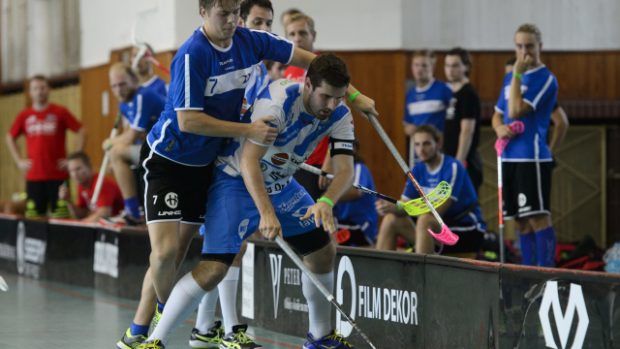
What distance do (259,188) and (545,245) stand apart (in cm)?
271

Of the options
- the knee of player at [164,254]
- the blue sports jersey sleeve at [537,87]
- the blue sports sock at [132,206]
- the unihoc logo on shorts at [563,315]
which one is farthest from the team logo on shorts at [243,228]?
the blue sports sock at [132,206]

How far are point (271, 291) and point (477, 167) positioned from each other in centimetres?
222

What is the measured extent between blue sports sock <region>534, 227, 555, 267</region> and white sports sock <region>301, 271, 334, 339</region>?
2.01 meters

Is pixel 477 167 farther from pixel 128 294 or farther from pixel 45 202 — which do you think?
pixel 45 202

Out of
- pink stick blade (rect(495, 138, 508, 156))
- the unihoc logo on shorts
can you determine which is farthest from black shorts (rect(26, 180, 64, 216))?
the unihoc logo on shorts

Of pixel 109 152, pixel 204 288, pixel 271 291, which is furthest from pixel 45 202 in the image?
pixel 204 288

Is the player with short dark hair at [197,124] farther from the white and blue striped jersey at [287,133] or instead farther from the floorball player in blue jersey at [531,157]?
the floorball player in blue jersey at [531,157]

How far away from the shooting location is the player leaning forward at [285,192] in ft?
15.0

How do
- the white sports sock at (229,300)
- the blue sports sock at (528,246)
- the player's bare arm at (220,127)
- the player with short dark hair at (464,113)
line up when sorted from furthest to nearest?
the player with short dark hair at (464,113)
the blue sports sock at (528,246)
the white sports sock at (229,300)
the player's bare arm at (220,127)

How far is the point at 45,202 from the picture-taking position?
34.8 feet

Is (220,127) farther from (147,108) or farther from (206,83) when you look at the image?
(147,108)

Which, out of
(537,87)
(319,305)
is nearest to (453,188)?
(537,87)

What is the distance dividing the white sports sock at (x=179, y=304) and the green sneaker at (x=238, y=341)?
58 cm

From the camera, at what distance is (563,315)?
164 inches
